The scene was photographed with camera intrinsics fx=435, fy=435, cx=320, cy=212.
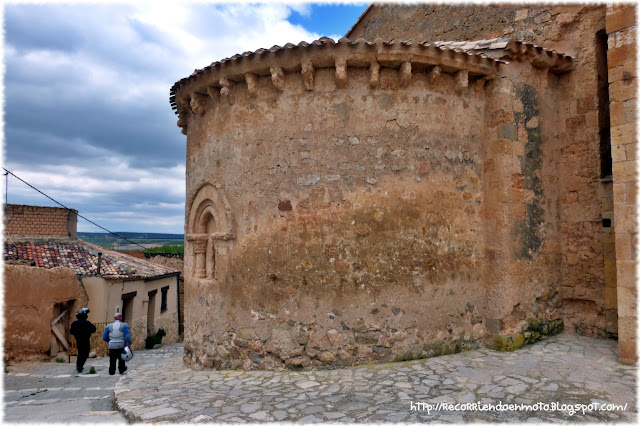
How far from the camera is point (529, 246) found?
6.43 metres

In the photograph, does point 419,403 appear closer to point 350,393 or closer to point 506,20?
point 350,393

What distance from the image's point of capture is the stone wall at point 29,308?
10.4 metres

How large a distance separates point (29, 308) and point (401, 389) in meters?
10.1

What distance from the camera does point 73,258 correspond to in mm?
14000

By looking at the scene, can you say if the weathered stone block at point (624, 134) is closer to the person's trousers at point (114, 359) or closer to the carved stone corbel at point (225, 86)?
the carved stone corbel at point (225, 86)

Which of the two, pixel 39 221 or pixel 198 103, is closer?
pixel 198 103

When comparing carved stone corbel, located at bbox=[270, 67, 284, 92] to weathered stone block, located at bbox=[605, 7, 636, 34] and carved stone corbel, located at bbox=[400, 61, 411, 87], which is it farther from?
weathered stone block, located at bbox=[605, 7, 636, 34]

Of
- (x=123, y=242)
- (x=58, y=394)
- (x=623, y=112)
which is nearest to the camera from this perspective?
(x=623, y=112)

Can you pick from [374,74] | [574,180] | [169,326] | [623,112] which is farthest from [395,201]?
[169,326]

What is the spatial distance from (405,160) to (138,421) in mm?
4316

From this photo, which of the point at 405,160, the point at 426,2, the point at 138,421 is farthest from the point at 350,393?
the point at 426,2

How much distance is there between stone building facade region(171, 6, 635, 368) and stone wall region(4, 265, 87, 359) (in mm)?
6348

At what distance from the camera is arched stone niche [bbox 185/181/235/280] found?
6.38 metres

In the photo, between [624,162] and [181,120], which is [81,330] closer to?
[181,120]
